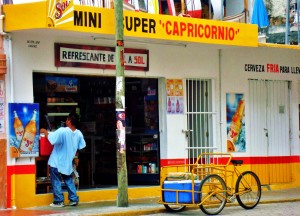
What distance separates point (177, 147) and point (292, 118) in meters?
4.26

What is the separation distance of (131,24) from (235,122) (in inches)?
187

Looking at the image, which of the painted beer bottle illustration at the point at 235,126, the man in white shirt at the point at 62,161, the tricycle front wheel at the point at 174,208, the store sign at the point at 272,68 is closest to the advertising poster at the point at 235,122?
the painted beer bottle illustration at the point at 235,126

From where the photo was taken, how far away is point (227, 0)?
19.3 m

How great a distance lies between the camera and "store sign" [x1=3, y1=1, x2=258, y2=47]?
42.9ft

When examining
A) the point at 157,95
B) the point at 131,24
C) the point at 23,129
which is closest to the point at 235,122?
the point at 157,95

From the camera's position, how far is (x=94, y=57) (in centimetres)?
1502

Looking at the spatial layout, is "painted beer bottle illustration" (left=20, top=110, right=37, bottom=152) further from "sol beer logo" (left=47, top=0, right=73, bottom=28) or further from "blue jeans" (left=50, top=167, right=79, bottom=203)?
"sol beer logo" (left=47, top=0, right=73, bottom=28)

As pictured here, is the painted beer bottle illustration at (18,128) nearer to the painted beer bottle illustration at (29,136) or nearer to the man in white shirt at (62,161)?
the painted beer bottle illustration at (29,136)

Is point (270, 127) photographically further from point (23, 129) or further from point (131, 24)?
point (23, 129)

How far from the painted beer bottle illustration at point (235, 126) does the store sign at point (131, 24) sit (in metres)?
2.04

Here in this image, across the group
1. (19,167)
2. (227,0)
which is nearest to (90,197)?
(19,167)

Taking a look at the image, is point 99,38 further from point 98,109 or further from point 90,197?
point 90,197

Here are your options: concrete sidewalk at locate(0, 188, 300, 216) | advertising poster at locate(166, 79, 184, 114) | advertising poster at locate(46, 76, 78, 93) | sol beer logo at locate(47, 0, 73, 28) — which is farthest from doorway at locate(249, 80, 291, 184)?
sol beer logo at locate(47, 0, 73, 28)

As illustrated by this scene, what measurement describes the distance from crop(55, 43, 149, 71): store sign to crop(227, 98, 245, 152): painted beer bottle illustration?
3.06 meters
